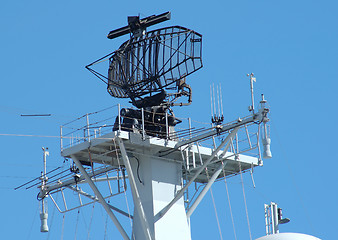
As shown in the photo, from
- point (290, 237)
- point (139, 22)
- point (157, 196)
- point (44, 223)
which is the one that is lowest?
point (290, 237)

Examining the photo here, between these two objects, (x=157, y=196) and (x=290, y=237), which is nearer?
(x=290, y=237)

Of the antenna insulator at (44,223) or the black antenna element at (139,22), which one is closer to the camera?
the black antenna element at (139,22)

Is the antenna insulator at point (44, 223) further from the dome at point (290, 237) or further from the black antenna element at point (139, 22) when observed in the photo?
the dome at point (290, 237)

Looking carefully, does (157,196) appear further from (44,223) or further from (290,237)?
(44,223)

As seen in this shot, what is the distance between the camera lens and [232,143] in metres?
64.1

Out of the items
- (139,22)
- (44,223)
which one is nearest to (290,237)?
(44,223)

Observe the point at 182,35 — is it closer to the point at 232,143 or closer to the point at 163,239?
the point at 232,143

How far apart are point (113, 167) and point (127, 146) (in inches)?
130

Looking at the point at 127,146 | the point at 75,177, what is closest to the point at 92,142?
the point at 127,146

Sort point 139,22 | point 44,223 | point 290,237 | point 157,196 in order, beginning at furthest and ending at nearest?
point 44,223 < point 139,22 < point 157,196 < point 290,237

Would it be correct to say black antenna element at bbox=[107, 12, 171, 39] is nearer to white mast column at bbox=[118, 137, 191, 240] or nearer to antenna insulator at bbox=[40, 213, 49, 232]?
white mast column at bbox=[118, 137, 191, 240]

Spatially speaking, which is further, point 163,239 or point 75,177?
point 75,177

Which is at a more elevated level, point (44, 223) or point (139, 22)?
point (139, 22)

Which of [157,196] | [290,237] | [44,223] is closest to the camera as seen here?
[290,237]
